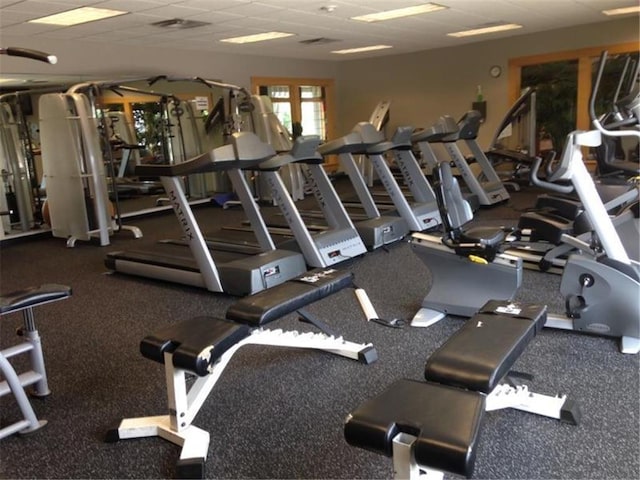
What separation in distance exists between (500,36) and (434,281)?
7.13 meters

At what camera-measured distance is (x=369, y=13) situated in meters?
6.46

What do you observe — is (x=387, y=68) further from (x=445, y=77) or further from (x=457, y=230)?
(x=457, y=230)

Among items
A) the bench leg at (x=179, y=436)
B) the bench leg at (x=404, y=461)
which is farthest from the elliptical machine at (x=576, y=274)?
the bench leg at (x=404, y=461)

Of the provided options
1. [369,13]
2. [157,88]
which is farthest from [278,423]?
[157,88]

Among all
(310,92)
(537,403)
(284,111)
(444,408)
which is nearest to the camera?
(444,408)

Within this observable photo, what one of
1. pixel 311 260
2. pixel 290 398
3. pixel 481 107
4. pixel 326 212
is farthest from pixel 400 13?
pixel 290 398

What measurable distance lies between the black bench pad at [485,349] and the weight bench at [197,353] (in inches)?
33.7

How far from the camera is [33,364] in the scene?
2764 millimetres

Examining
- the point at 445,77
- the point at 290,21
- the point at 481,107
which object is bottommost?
the point at 481,107

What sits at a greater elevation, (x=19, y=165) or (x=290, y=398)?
(x=19, y=165)

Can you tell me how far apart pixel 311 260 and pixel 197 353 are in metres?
2.67

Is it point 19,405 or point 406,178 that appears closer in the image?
point 19,405

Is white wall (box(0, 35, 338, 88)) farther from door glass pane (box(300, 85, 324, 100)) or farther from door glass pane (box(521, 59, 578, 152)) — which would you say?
door glass pane (box(521, 59, 578, 152))

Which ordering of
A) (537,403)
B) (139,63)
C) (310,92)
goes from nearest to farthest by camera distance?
(537,403)
(139,63)
(310,92)
